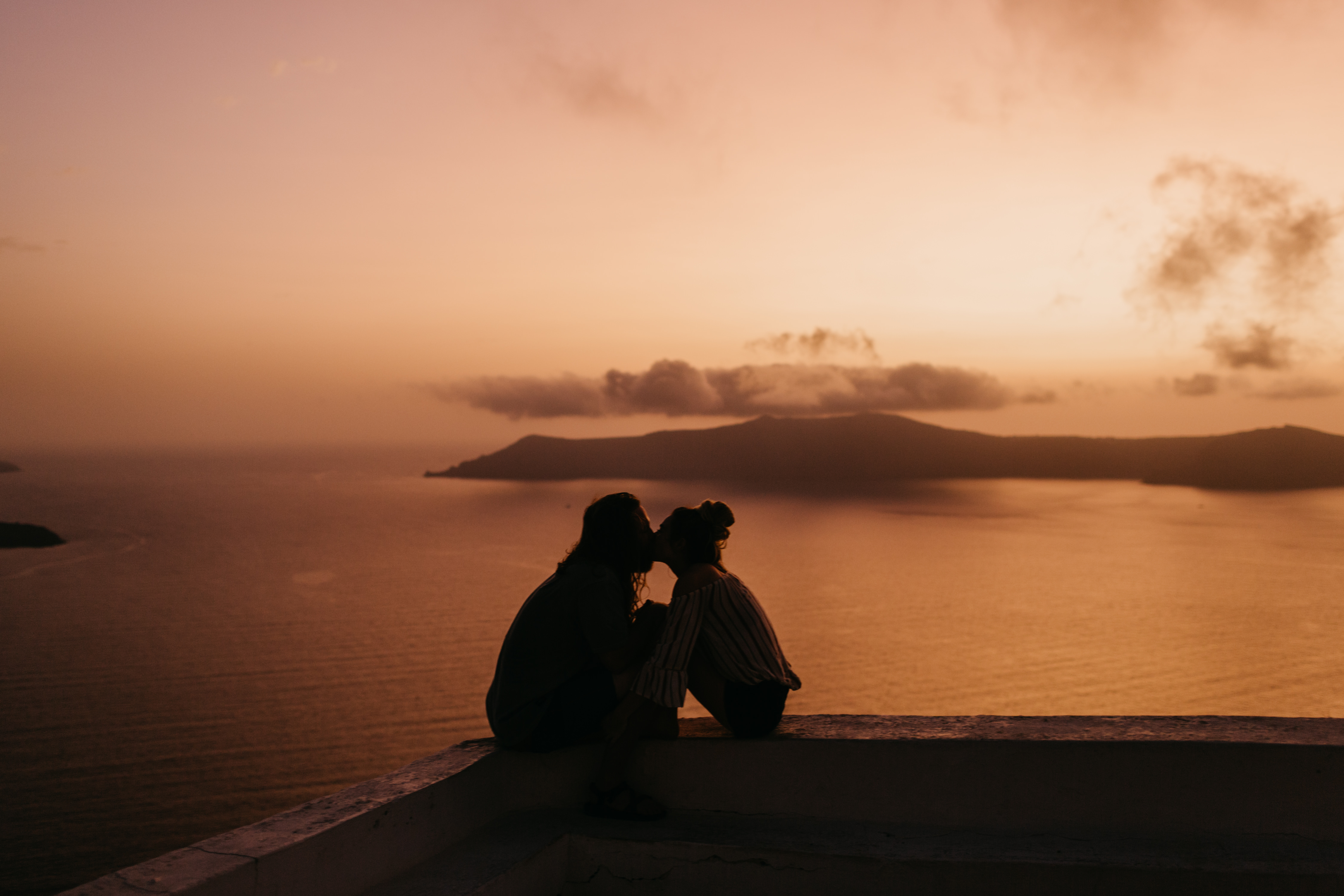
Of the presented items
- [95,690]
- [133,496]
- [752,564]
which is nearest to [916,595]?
[752,564]

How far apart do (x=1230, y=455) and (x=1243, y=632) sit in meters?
128

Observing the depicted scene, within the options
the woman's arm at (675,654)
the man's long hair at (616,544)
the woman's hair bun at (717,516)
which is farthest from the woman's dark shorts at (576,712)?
the woman's hair bun at (717,516)

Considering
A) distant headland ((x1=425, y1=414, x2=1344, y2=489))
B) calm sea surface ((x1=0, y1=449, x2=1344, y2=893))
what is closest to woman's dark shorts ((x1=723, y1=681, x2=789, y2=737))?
calm sea surface ((x1=0, y1=449, x2=1344, y2=893))

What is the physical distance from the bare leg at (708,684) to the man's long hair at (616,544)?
314 millimetres

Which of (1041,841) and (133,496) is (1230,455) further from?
(133,496)

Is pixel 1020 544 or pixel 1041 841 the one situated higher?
pixel 1041 841

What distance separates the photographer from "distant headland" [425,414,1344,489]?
166m

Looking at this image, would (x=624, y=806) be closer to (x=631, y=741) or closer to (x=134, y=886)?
(x=631, y=741)

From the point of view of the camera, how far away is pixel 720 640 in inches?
115

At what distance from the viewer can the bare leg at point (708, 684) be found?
2.84m

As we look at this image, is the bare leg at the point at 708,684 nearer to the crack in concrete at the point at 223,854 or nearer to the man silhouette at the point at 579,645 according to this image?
the man silhouette at the point at 579,645

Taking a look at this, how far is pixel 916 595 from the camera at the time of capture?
4878 cm

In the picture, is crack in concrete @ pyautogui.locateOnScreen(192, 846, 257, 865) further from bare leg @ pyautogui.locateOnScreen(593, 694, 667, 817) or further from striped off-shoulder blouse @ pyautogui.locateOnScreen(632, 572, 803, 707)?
striped off-shoulder blouse @ pyautogui.locateOnScreen(632, 572, 803, 707)

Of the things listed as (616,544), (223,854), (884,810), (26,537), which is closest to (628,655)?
(616,544)
